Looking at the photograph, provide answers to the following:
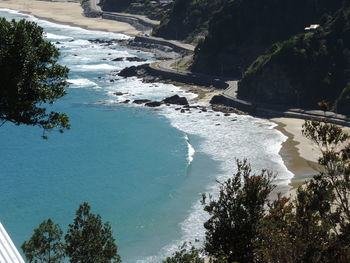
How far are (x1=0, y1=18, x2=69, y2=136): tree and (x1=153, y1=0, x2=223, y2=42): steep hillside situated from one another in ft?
455

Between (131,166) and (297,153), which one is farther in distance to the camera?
(297,153)

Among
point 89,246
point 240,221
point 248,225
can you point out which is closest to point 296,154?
point 240,221

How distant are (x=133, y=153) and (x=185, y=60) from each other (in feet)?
193

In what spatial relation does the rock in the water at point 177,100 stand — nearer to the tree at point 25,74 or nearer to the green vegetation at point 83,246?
the green vegetation at point 83,246

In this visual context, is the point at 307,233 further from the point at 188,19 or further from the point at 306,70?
the point at 188,19

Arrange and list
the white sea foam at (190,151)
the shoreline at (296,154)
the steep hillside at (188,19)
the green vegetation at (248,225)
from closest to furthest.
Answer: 1. the green vegetation at (248,225)
2. the shoreline at (296,154)
3. the white sea foam at (190,151)
4. the steep hillside at (188,19)

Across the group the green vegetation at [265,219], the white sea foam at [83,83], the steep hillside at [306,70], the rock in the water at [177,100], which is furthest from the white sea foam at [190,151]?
the green vegetation at [265,219]

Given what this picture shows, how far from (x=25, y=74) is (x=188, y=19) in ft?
476

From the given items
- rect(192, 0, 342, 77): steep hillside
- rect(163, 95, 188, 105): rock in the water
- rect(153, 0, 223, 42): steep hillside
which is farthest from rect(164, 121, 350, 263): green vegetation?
rect(153, 0, 223, 42): steep hillside

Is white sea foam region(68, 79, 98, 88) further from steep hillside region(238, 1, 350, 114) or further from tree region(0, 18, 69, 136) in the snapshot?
tree region(0, 18, 69, 136)

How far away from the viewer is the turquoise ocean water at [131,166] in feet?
189

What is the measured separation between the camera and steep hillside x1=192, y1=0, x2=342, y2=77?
125 meters

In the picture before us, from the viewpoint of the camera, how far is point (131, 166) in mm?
75500

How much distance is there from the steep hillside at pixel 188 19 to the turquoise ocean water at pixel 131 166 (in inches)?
2005
